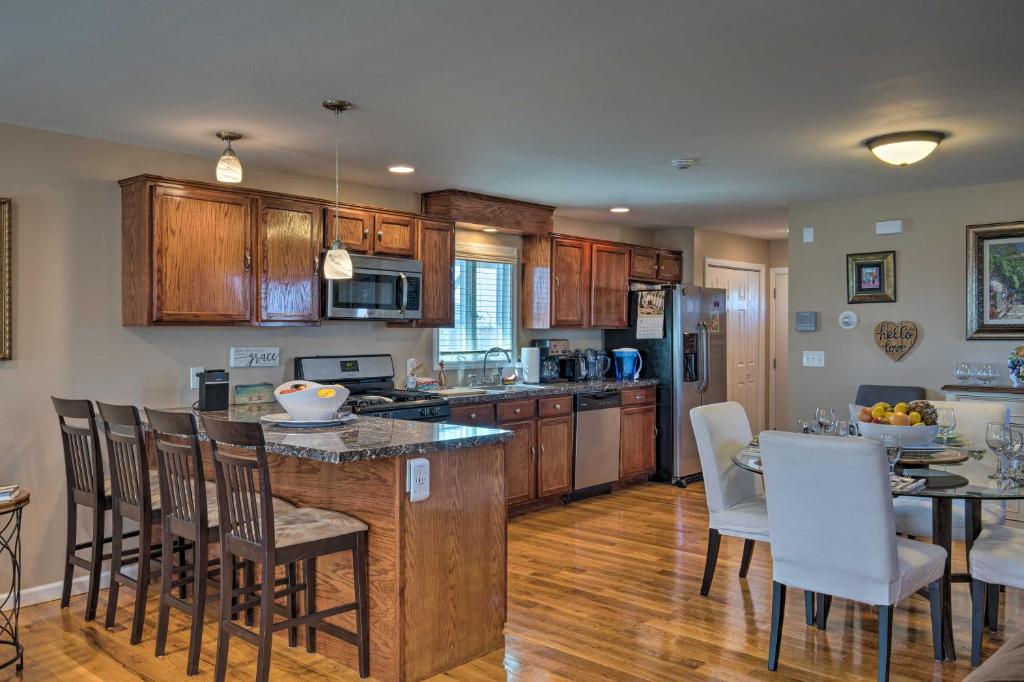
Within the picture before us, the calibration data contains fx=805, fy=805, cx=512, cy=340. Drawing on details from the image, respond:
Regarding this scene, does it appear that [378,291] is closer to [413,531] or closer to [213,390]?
[213,390]

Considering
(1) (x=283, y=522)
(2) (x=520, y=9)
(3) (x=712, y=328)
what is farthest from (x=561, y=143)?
(3) (x=712, y=328)

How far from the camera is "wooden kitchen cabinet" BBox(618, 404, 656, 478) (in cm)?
652

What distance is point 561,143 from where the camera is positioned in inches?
165

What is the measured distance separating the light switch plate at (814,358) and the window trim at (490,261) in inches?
89.3

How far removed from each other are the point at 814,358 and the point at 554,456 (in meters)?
A: 2.19

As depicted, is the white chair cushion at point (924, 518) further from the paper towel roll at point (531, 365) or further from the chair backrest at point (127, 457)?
the chair backrest at point (127, 457)

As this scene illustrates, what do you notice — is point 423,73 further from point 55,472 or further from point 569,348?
A: point 569,348

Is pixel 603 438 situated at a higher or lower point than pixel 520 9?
lower

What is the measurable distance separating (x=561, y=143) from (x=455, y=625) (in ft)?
8.02

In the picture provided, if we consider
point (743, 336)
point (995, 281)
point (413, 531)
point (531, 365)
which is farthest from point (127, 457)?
point (743, 336)

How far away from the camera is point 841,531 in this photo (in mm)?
2855

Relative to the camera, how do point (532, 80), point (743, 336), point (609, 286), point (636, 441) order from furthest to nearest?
point (743, 336)
point (609, 286)
point (636, 441)
point (532, 80)

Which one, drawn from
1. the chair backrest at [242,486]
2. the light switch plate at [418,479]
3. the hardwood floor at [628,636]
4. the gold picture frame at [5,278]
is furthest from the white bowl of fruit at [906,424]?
the gold picture frame at [5,278]

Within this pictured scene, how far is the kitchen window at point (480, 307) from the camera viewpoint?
5.99m
